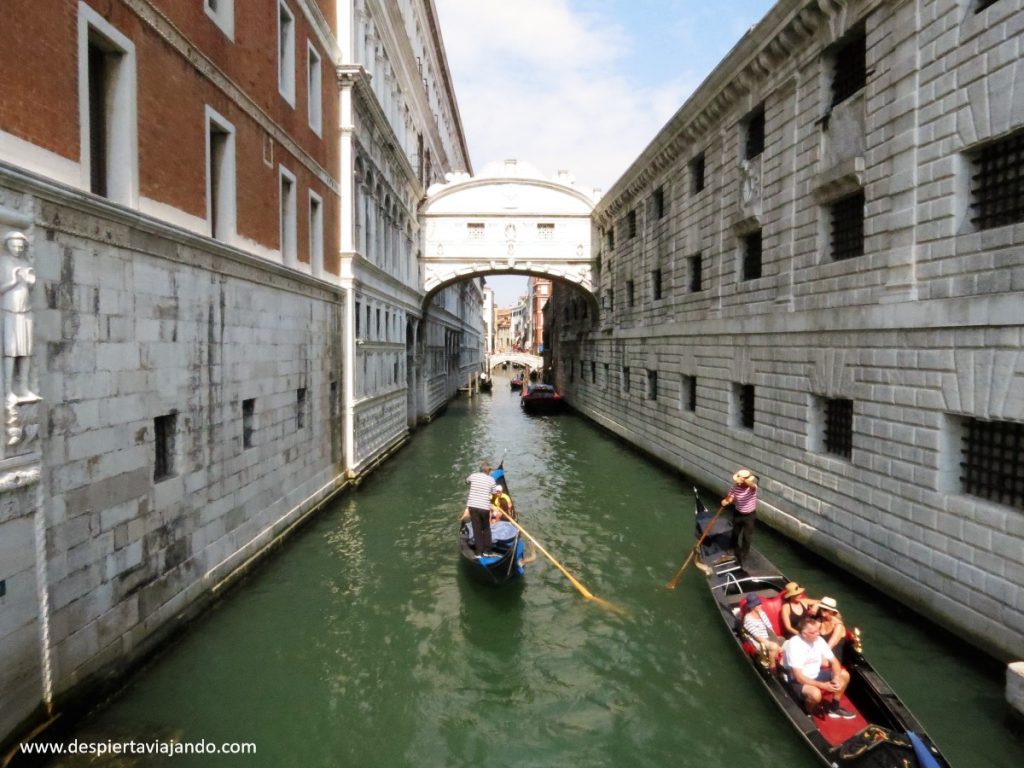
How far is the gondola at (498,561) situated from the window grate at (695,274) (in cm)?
895

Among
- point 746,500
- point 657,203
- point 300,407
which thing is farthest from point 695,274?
point 300,407

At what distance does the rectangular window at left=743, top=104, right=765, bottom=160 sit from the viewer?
41.0ft

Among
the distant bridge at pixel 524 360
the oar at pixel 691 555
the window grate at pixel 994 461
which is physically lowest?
the oar at pixel 691 555

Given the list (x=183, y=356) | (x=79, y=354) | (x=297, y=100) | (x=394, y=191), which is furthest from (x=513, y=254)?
(x=79, y=354)

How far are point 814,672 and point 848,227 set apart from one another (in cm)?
656

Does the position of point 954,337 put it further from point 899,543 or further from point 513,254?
point 513,254

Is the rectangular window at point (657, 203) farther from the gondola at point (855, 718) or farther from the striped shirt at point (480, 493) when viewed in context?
the gondola at point (855, 718)

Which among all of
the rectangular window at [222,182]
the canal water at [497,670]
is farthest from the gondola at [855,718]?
the rectangular window at [222,182]

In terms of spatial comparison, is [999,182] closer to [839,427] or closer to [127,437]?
[839,427]

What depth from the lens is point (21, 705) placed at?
487 cm

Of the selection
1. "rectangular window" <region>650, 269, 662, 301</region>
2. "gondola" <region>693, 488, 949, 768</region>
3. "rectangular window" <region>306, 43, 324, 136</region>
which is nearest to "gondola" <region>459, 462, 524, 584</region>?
"gondola" <region>693, 488, 949, 768</region>

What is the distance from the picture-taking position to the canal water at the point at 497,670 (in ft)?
18.1

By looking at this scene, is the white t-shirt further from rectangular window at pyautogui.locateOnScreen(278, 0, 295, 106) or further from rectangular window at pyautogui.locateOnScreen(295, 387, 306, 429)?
rectangular window at pyautogui.locateOnScreen(278, 0, 295, 106)

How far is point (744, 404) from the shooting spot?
13078 mm
